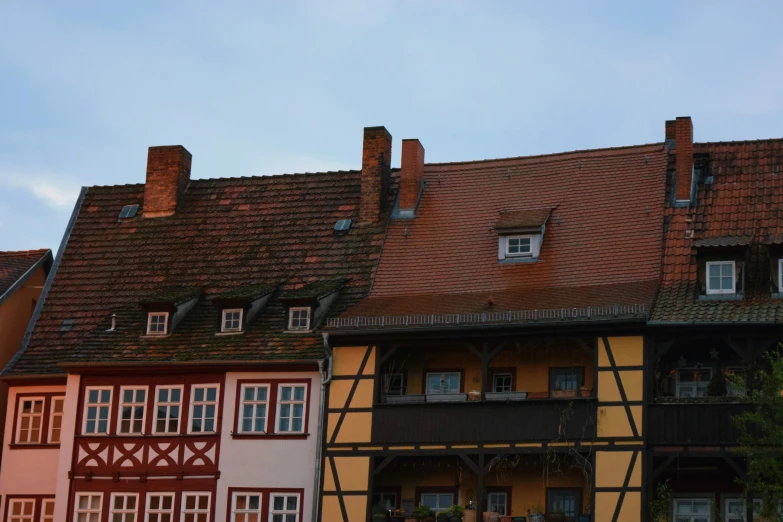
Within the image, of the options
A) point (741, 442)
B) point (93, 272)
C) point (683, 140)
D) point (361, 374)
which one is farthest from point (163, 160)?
point (741, 442)

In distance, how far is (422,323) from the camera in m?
31.6

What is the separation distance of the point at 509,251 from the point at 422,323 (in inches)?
152

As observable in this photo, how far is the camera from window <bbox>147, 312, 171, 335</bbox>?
115 feet

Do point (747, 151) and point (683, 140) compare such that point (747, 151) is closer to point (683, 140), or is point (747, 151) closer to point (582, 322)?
point (683, 140)

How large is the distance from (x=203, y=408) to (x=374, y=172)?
7939 mm

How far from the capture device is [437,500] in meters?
32.0

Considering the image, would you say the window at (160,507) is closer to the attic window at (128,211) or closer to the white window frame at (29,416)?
the white window frame at (29,416)

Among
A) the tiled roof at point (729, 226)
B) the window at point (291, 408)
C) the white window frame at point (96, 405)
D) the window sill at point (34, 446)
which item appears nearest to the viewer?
the tiled roof at point (729, 226)

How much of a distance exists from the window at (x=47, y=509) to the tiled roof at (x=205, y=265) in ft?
10.4

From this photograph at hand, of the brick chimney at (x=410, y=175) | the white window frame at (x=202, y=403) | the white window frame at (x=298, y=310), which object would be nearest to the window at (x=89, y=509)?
the white window frame at (x=202, y=403)

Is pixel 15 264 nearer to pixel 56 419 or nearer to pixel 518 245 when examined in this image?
pixel 56 419

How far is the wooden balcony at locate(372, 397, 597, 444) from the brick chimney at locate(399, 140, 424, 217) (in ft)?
22.8

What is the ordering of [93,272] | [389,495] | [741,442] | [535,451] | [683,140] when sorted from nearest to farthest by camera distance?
[741,442] < [535,451] < [389,495] < [683,140] < [93,272]

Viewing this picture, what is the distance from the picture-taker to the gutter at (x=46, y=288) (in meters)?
35.6
